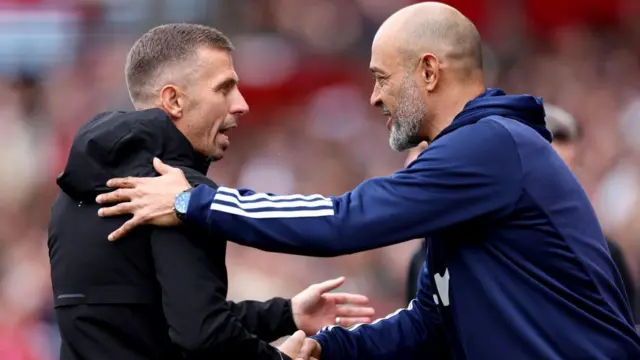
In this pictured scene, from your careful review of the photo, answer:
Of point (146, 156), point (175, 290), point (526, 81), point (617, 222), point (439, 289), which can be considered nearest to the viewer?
point (175, 290)

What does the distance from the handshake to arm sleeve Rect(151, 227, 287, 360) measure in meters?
0.53

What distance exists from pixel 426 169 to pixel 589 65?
16.8 ft

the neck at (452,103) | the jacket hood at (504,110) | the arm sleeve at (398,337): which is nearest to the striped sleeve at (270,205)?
the jacket hood at (504,110)

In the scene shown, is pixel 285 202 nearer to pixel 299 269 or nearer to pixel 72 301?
pixel 72 301

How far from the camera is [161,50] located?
3359mm

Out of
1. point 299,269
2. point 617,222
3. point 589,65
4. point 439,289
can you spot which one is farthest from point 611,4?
point 439,289

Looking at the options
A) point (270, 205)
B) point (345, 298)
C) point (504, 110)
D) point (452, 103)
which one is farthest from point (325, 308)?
point (504, 110)

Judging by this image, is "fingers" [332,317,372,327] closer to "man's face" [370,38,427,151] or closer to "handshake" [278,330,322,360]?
"handshake" [278,330,322,360]

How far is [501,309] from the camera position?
3.30m

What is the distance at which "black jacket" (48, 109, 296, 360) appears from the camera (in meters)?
2.97

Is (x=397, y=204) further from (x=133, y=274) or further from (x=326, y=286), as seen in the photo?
(x=133, y=274)

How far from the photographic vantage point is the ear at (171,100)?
3324 mm

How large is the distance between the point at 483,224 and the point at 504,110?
36 centimetres

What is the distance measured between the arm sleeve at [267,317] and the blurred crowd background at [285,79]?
4.00 metres
